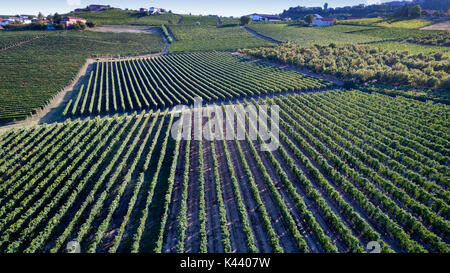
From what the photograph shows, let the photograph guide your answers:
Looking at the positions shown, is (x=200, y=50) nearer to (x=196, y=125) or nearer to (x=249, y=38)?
(x=249, y=38)

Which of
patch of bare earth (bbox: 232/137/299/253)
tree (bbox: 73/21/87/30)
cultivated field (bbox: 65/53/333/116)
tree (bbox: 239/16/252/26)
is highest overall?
tree (bbox: 239/16/252/26)

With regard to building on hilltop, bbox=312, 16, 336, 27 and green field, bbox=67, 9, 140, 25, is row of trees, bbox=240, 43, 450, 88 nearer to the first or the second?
building on hilltop, bbox=312, 16, 336, 27

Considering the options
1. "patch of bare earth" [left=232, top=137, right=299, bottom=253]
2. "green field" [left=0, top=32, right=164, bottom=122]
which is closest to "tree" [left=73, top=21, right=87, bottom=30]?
"green field" [left=0, top=32, right=164, bottom=122]

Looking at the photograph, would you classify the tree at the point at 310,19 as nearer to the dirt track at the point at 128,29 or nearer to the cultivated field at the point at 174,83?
the cultivated field at the point at 174,83

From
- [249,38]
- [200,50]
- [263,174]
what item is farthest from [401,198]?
[249,38]

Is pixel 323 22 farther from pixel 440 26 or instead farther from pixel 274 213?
pixel 274 213
